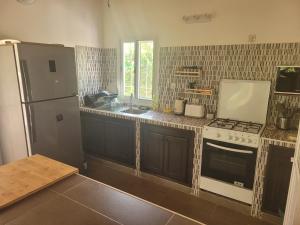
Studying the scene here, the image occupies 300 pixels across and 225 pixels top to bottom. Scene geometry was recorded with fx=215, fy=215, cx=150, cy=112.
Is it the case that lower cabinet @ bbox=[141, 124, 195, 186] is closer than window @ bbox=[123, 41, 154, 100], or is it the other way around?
lower cabinet @ bbox=[141, 124, 195, 186]

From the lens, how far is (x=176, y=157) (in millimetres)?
2727

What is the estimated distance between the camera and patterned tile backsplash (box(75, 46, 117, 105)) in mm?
3555

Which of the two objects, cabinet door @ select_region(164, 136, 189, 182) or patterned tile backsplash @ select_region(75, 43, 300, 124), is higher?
patterned tile backsplash @ select_region(75, 43, 300, 124)

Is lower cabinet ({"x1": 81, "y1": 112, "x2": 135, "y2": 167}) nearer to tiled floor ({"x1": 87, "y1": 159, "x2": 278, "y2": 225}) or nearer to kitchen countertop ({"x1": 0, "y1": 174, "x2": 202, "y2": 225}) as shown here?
tiled floor ({"x1": 87, "y1": 159, "x2": 278, "y2": 225})

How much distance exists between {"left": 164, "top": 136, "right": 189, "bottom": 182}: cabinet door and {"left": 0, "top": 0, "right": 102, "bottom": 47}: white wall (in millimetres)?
2149

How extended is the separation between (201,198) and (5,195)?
217 cm

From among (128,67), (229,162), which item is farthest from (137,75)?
(229,162)

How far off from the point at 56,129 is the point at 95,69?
1.47 m

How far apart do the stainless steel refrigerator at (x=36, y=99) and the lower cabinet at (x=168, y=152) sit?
107cm

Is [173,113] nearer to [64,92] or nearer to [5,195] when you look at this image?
[64,92]

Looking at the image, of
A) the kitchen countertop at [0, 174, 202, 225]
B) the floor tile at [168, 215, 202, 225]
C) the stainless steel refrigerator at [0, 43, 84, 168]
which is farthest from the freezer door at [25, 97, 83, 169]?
the floor tile at [168, 215, 202, 225]

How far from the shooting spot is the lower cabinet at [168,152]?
8.66 feet

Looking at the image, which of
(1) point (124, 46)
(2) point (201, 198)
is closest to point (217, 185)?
(2) point (201, 198)

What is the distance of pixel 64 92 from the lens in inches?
108
